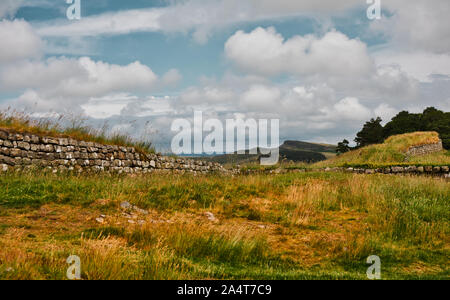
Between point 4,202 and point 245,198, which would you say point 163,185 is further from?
point 4,202

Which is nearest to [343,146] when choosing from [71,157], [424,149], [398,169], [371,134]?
[371,134]

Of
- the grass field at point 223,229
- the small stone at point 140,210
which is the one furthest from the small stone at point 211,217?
the small stone at point 140,210

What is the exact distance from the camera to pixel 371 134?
56.7 meters

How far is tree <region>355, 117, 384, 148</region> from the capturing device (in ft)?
185

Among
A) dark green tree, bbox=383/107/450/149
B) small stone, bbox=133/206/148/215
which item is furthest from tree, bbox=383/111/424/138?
small stone, bbox=133/206/148/215

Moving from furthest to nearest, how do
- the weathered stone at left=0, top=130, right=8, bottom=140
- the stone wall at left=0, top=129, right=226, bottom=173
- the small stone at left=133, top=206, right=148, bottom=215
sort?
1. the stone wall at left=0, top=129, right=226, bottom=173
2. the weathered stone at left=0, top=130, right=8, bottom=140
3. the small stone at left=133, top=206, right=148, bottom=215

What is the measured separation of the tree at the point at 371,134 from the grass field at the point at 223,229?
148ft

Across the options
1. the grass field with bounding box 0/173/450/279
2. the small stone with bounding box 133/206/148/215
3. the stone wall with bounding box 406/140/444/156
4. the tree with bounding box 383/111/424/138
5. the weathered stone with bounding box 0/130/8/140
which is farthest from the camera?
the tree with bounding box 383/111/424/138

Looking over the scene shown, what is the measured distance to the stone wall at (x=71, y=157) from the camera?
13.5 metres

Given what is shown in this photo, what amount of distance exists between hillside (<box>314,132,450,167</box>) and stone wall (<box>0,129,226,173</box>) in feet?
43.0

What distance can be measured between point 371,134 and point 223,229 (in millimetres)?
53605

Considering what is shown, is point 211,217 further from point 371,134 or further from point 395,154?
point 371,134

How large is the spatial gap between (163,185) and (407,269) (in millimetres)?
7522

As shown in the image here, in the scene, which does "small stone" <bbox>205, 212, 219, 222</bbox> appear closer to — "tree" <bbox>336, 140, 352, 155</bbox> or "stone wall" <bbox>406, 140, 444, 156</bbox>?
"stone wall" <bbox>406, 140, 444, 156</bbox>
